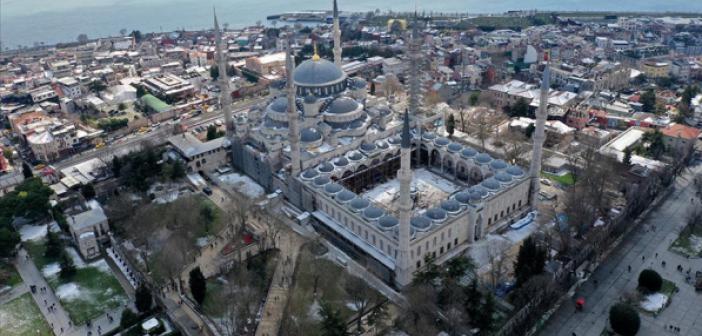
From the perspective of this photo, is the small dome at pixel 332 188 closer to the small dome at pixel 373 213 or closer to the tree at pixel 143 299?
the small dome at pixel 373 213

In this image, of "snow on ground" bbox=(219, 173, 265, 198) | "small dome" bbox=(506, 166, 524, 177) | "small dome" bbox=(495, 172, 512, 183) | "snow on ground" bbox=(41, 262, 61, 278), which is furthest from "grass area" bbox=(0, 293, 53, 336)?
"small dome" bbox=(506, 166, 524, 177)

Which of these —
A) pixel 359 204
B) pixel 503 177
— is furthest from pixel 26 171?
pixel 503 177

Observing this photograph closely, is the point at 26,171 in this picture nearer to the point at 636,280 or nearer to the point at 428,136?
the point at 428,136

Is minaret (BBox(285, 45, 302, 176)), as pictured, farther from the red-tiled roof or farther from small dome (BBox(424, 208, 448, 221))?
the red-tiled roof

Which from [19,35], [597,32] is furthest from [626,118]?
[19,35]

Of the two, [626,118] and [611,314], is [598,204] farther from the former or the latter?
[626,118]
